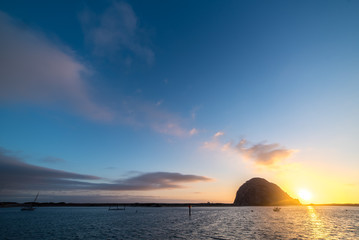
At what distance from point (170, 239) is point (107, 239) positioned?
1215cm

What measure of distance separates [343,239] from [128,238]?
1633 inches

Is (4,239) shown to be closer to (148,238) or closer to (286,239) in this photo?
(148,238)

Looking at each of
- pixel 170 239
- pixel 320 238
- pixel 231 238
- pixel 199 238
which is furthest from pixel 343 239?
pixel 170 239

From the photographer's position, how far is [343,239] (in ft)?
123

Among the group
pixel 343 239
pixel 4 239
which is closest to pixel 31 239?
pixel 4 239

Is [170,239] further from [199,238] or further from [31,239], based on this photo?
[31,239]

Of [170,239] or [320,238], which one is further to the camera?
[320,238]

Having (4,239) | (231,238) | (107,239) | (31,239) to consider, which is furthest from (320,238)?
(4,239)

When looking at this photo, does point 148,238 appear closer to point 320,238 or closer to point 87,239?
point 87,239

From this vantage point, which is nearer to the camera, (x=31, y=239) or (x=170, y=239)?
(x=170, y=239)

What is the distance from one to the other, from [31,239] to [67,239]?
25.1 feet

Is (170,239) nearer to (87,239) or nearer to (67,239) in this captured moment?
(87,239)

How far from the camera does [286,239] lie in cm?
3675

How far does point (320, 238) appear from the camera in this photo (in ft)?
127
